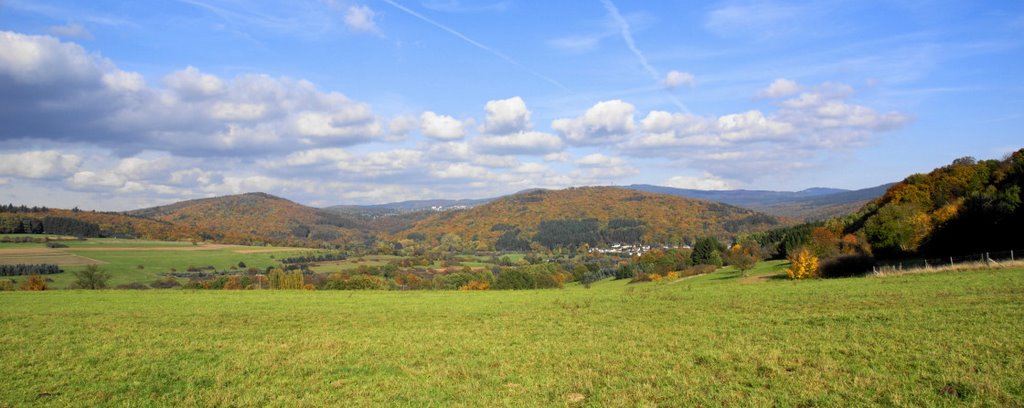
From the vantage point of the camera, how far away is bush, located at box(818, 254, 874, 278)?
45.4m

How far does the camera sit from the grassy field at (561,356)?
10.2 meters

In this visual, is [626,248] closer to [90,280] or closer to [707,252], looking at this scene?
[707,252]

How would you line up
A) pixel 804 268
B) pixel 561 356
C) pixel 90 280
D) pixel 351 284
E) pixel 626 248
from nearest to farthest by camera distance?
1. pixel 561 356
2. pixel 804 268
3. pixel 90 280
4. pixel 351 284
5. pixel 626 248

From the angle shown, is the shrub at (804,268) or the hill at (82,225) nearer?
the shrub at (804,268)

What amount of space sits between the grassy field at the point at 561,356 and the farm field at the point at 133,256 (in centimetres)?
6058

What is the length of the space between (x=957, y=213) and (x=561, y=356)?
60.0 metres

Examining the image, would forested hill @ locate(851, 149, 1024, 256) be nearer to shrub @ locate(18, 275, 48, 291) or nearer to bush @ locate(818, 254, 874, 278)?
bush @ locate(818, 254, 874, 278)

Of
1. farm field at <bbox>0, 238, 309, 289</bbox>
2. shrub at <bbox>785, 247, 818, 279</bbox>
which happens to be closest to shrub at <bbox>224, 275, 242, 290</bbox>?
farm field at <bbox>0, 238, 309, 289</bbox>

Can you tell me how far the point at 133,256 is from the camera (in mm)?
93375

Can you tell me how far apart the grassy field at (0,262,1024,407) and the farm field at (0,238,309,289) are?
6058 cm

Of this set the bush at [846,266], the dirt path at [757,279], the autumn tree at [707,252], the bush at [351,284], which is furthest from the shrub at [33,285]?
the autumn tree at [707,252]

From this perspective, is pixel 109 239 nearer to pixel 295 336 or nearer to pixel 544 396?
pixel 295 336

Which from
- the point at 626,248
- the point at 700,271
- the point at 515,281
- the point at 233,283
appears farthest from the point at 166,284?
the point at 626,248

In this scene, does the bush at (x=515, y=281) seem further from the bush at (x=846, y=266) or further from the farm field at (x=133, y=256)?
the farm field at (x=133, y=256)
